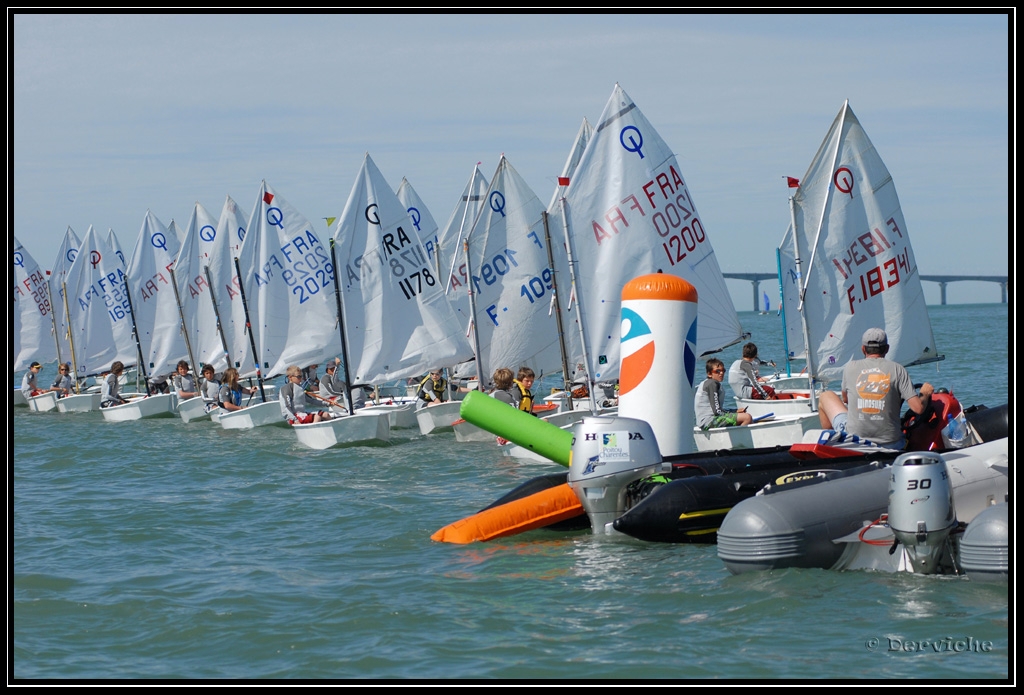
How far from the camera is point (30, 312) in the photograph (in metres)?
41.9

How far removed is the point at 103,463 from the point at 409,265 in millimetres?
A: 6868

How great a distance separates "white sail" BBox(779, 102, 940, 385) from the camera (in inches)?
744

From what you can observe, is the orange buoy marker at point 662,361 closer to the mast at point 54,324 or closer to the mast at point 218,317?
the mast at point 218,317

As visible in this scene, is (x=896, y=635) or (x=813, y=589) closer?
(x=896, y=635)

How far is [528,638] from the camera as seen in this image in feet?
28.2

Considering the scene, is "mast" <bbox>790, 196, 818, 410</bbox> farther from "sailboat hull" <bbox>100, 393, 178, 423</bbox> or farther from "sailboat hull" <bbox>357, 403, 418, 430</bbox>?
"sailboat hull" <bbox>100, 393, 178, 423</bbox>

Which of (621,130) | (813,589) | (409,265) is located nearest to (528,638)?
(813,589)

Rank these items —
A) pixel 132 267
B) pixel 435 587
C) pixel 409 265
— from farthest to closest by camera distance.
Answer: pixel 132 267 < pixel 409 265 < pixel 435 587

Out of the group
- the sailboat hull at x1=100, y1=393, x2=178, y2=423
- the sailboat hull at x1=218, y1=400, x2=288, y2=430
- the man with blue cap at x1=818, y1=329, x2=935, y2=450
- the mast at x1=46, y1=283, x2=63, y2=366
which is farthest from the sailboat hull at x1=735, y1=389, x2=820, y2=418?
the mast at x1=46, y1=283, x2=63, y2=366

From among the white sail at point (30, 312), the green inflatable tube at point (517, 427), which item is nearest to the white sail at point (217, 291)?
the white sail at point (30, 312)

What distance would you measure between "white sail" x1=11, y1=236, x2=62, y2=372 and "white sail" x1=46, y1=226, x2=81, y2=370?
1.26 feet

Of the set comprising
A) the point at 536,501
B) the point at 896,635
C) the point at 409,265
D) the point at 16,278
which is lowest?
the point at 896,635

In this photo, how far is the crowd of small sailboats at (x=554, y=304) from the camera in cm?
1255

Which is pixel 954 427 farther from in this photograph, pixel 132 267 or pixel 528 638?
pixel 132 267
